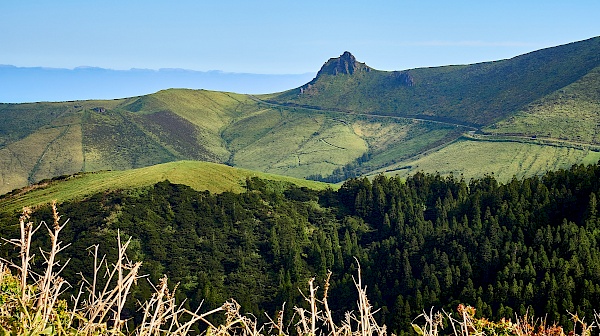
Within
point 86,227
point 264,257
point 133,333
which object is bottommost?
point 264,257

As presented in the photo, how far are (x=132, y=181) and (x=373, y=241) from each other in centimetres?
5225

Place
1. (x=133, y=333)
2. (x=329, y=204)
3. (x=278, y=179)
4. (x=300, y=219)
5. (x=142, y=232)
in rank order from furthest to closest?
(x=278, y=179)
(x=329, y=204)
(x=300, y=219)
(x=142, y=232)
(x=133, y=333)

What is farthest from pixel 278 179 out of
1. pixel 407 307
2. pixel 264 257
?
pixel 407 307

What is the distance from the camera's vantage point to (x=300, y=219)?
12731 centimetres

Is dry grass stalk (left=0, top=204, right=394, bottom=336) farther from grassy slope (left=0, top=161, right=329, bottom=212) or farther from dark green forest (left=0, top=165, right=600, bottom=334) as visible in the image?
grassy slope (left=0, top=161, right=329, bottom=212)

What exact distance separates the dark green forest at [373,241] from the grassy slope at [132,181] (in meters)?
4.08

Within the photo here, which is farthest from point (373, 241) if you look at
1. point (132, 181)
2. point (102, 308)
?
point (102, 308)

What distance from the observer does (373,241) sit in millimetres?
122438

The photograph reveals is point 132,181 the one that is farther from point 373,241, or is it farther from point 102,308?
point 102,308

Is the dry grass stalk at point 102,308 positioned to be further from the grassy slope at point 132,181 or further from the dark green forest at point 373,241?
the grassy slope at point 132,181

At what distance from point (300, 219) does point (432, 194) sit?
103 feet

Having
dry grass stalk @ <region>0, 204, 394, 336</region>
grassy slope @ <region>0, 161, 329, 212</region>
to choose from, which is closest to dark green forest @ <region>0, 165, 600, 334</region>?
grassy slope @ <region>0, 161, 329, 212</region>

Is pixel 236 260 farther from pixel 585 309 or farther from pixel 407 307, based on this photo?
pixel 585 309

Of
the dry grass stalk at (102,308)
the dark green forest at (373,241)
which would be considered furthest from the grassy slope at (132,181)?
the dry grass stalk at (102,308)
